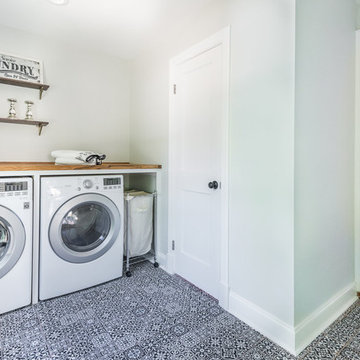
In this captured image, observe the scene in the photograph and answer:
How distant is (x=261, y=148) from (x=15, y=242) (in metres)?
1.78

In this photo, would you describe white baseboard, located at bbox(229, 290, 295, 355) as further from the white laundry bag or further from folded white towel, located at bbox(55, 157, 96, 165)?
folded white towel, located at bbox(55, 157, 96, 165)

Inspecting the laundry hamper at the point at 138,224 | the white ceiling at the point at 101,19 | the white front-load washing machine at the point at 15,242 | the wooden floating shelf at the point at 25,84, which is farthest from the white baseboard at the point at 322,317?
the wooden floating shelf at the point at 25,84

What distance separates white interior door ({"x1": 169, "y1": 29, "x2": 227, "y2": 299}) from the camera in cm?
181

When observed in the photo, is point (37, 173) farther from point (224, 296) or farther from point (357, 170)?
point (357, 170)

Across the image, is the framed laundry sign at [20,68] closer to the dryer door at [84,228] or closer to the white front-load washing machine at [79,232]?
the white front-load washing machine at [79,232]

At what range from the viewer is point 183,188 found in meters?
2.17

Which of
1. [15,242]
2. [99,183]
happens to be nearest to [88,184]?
[99,183]

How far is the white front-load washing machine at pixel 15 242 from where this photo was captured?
64.7 inches

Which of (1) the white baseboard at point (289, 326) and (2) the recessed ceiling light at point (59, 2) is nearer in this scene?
(1) the white baseboard at point (289, 326)

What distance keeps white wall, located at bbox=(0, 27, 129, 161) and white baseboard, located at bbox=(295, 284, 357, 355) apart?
247 centimetres

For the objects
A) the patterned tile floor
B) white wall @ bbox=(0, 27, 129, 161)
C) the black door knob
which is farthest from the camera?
white wall @ bbox=(0, 27, 129, 161)

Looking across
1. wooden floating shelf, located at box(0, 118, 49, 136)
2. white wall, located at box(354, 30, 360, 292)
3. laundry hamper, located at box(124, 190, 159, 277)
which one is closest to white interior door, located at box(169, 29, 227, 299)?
laundry hamper, located at box(124, 190, 159, 277)

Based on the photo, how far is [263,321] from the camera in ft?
4.86

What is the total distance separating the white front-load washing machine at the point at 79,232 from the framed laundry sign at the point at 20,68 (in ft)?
4.07
